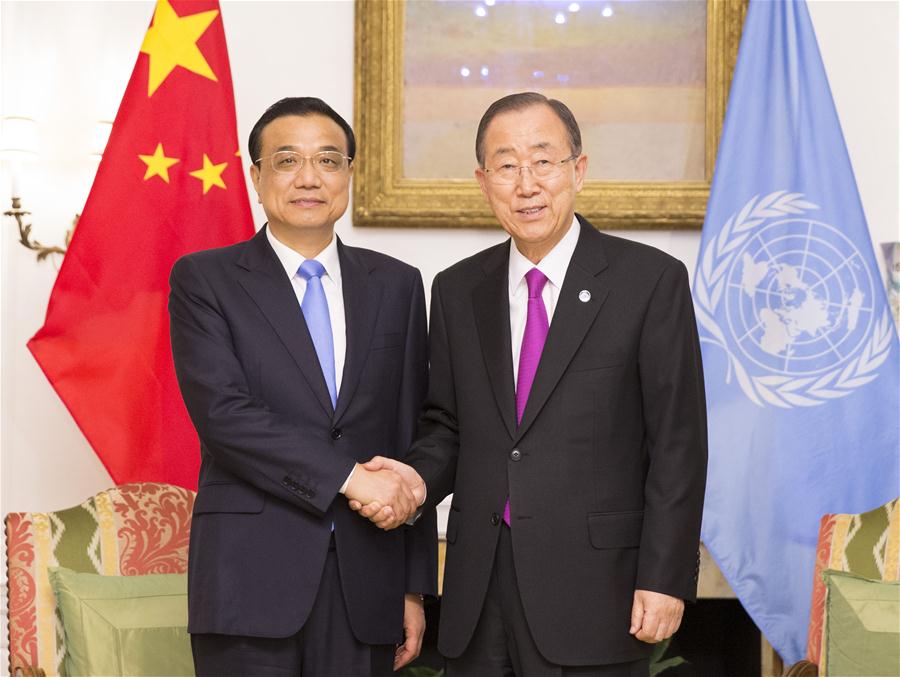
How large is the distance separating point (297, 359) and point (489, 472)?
43cm

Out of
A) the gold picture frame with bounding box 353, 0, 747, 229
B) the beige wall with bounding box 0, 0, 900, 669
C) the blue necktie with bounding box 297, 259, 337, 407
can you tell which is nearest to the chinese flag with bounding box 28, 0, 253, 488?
the beige wall with bounding box 0, 0, 900, 669

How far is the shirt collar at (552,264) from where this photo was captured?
1.97m

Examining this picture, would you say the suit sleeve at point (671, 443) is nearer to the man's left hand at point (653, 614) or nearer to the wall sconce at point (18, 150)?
the man's left hand at point (653, 614)

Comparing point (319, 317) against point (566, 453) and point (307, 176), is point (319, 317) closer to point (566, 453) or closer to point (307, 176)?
point (307, 176)

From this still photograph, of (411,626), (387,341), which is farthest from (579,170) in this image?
(411,626)

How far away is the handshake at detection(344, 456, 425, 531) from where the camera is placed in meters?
1.88

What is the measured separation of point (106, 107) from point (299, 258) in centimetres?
171

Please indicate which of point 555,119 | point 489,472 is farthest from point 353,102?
point 489,472

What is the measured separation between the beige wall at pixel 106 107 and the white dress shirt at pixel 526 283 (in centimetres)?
138

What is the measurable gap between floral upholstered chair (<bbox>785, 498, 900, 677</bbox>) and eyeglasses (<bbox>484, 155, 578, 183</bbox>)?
3.97 ft

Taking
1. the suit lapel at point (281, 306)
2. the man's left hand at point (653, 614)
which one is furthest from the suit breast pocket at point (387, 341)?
the man's left hand at point (653, 614)

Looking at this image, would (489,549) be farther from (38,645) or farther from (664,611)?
(38,645)

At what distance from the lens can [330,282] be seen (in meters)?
2.10

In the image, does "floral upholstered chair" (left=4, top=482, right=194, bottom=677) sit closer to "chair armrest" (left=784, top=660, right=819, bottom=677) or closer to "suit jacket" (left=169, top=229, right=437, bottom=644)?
"suit jacket" (left=169, top=229, right=437, bottom=644)
